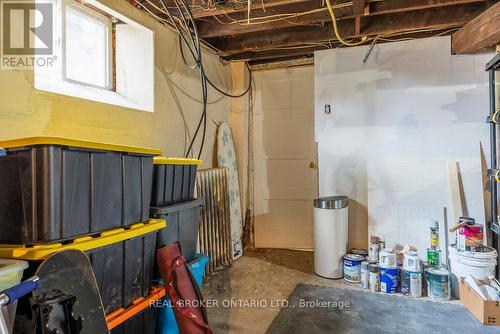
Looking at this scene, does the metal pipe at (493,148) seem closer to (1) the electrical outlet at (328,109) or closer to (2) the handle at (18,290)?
(1) the electrical outlet at (328,109)

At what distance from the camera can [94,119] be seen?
183 centimetres

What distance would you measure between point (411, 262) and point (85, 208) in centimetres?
244

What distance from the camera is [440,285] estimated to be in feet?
7.59

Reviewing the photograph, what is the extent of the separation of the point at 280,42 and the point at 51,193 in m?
2.61

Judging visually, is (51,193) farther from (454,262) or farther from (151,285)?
(454,262)

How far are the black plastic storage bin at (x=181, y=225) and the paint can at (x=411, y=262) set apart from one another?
176 cm

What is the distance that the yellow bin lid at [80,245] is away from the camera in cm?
105

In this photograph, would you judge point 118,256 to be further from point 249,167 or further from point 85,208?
point 249,167

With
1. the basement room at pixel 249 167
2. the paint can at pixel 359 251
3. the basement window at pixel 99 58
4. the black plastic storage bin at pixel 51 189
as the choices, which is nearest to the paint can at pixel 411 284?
the basement room at pixel 249 167

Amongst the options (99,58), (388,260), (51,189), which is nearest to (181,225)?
(51,189)

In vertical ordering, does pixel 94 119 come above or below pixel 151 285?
above

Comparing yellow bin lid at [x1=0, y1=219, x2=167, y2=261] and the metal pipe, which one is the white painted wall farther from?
yellow bin lid at [x1=0, y1=219, x2=167, y2=261]

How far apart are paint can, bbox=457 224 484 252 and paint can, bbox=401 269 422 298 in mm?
407

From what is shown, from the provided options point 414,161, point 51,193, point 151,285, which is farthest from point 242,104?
→ point 51,193
